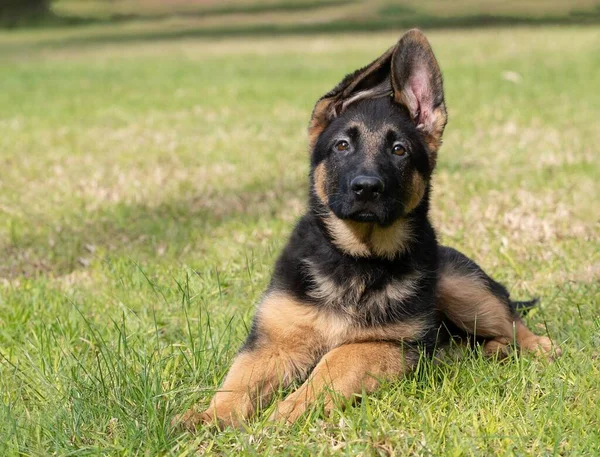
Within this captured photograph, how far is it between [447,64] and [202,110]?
721cm

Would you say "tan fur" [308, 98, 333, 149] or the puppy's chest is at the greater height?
"tan fur" [308, 98, 333, 149]

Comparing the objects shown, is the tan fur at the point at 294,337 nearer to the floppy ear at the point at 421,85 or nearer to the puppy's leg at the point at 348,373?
the puppy's leg at the point at 348,373

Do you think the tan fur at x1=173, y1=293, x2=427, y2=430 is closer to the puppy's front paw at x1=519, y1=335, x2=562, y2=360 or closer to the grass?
the grass

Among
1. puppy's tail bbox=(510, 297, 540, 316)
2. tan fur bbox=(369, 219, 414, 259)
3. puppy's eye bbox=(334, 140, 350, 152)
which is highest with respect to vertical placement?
puppy's eye bbox=(334, 140, 350, 152)

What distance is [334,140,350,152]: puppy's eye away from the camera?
4156 millimetres

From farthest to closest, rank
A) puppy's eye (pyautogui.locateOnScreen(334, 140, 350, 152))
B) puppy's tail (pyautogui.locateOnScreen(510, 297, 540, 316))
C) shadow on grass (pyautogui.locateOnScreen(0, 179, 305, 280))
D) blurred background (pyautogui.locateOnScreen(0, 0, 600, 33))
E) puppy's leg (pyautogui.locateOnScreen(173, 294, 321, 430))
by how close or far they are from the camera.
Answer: blurred background (pyautogui.locateOnScreen(0, 0, 600, 33))
shadow on grass (pyautogui.locateOnScreen(0, 179, 305, 280))
puppy's tail (pyautogui.locateOnScreen(510, 297, 540, 316))
puppy's eye (pyautogui.locateOnScreen(334, 140, 350, 152))
puppy's leg (pyautogui.locateOnScreen(173, 294, 321, 430))

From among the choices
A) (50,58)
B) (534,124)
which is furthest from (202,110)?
(50,58)

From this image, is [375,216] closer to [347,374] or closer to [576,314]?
[347,374]

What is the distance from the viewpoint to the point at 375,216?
12.8 ft

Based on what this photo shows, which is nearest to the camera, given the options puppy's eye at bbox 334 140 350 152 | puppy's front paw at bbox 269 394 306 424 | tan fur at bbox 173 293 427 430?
puppy's front paw at bbox 269 394 306 424

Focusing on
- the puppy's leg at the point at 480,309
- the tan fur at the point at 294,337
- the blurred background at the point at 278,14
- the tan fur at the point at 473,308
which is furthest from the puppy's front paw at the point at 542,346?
the blurred background at the point at 278,14

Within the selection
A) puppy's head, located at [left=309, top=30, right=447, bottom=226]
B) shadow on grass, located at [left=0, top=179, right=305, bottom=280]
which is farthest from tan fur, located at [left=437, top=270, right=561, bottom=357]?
shadow on grass, located at [left=0, top=179, right=305, bottom=280]

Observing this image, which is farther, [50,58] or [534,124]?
[50,58]

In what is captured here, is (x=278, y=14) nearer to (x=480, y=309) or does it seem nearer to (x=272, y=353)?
(x=480, y=309)
